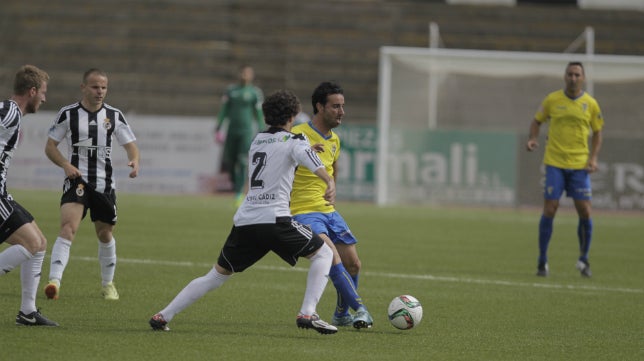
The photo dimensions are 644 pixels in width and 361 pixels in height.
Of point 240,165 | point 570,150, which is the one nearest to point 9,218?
point 570,150

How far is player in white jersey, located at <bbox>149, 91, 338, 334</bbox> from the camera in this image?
695 cm

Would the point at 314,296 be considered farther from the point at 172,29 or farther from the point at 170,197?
the point at 172,29

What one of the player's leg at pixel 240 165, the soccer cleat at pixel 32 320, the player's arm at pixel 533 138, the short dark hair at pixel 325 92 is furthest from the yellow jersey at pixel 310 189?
the player's leg at pixel 240 165

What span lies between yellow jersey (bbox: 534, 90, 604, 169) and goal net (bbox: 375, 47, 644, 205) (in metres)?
10.2

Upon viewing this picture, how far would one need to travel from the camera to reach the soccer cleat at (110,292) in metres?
8.80

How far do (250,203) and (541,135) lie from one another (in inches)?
661

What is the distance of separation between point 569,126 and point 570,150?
A: 0.98ft

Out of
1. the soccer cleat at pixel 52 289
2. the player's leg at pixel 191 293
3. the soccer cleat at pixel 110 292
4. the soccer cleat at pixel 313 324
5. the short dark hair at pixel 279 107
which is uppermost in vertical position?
the short dark hair at pixel 279 107

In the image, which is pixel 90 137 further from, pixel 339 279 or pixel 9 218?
pixel 339 279

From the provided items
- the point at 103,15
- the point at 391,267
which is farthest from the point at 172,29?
the point at 391,267

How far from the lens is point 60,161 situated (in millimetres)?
8328

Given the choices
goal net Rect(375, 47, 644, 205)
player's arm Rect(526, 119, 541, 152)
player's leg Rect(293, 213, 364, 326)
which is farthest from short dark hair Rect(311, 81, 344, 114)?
goal net Rect(375, 47, 644, 205)

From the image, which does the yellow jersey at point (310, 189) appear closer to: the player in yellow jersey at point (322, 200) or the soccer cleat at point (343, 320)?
the player in yellow jersey at point (322, 200)

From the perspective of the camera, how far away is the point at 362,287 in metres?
10.2
